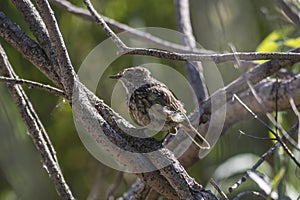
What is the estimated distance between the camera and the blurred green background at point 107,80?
308 cm

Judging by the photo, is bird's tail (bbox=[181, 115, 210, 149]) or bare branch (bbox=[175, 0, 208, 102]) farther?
bare branch (bbox=[175, 0, 208, 102])

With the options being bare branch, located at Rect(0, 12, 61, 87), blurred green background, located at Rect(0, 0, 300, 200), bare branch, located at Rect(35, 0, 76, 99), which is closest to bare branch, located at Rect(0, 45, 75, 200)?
bare branch, located at Rect(0, 12, 61, 87)

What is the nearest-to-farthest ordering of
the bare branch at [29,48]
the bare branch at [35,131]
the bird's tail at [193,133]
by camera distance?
the bare branch at [29,48] → the bare branch at [35,131] → the bird's tail at [193,133]

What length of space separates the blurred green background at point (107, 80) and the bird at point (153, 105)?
1.63 ft

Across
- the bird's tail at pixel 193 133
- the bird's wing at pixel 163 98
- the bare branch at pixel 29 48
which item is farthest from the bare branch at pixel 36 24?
the bird's wing at pixel 163 98

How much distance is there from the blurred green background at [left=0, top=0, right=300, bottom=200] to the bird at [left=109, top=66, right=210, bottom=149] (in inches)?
19.6

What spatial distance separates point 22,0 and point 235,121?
46.6 inches

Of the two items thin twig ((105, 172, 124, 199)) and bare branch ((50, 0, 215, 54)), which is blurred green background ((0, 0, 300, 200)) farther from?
thin twig ((105, 172, 124, 199))

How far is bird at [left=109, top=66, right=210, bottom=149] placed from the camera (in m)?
2.46

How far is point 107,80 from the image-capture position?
11.4 feet

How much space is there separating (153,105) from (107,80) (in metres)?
0.90

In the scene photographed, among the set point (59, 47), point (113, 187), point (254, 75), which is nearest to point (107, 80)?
point (113, 187)

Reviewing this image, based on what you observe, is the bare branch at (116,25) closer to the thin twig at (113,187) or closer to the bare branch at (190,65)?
the bare branch at (190,65)

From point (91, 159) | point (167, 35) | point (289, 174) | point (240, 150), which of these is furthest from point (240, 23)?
point (289, 174)
